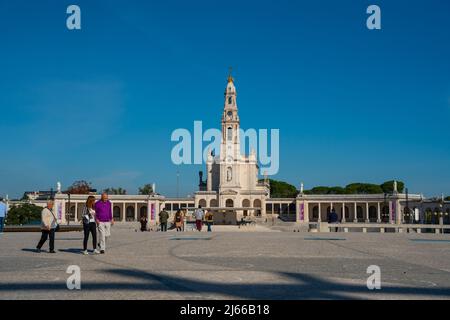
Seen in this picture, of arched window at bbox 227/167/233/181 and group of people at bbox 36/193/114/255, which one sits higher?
arched window at bbox 227/167/233/181

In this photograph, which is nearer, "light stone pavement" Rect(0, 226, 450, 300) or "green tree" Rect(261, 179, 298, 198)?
"light stone pavement" Rect(0, 226, 450, 300)

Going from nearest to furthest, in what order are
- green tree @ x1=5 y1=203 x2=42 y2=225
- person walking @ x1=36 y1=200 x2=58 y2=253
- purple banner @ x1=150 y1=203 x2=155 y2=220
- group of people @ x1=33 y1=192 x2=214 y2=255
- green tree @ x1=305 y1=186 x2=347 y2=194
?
1. group of people @ x1=33 y1=192 x2=214 y2=255
2. person walking @ x1=36 y1=200 x2=58 y2=253
3. green tree @ x1=5 y1=203 x2=42 y2=225
4. purple banner @ x1=150 y1=203 x2=155 y2=220
5. green tree @ x1=305 y1=186 x2=347 y2=194

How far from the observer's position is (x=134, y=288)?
28.4 ft

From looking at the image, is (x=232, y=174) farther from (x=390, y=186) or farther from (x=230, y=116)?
(x=390, y=186)

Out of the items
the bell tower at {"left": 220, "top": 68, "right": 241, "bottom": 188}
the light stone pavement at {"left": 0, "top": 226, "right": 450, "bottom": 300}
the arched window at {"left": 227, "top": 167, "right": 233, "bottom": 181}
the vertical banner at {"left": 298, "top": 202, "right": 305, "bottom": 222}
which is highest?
the bell tower at {"left": 220, "top": 68, "right": 241, "bottom": 188}

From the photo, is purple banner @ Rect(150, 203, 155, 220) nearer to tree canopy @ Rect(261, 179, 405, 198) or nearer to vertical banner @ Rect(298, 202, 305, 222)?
vertical banner @ Rect(298, 202, 305, 222)

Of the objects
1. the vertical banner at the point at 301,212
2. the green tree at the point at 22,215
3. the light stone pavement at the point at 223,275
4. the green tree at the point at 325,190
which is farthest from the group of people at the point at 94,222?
the green tree at the point at 325,190

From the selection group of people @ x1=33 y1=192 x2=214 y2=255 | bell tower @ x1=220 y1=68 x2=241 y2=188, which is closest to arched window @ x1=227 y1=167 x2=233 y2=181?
bell tower @ x1=220 y1=68 x2=241 y2=188

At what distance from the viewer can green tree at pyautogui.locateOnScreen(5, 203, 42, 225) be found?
87625 mm

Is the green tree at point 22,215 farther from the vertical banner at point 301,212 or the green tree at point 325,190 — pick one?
the green tree at point 325,190

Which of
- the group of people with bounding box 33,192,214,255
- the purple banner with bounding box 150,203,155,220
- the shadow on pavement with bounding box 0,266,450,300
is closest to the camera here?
the shadow on pavement with bounding box 0,266,450,300

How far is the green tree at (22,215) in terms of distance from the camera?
87.6 metres
